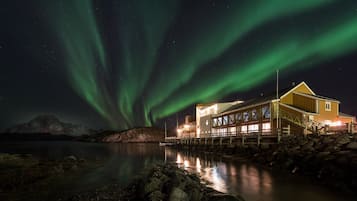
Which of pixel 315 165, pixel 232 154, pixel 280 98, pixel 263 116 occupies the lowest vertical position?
pixel 232 154

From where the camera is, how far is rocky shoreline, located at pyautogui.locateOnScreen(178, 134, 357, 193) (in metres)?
14.8

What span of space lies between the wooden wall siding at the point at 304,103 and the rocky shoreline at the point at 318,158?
11349mm

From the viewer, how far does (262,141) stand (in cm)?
3141

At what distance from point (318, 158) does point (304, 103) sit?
21.2 metres

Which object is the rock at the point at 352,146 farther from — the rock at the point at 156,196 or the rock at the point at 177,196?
the rock at the point at 156,196

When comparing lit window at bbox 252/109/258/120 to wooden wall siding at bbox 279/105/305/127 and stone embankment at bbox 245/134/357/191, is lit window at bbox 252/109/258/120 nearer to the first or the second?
wooden wall siding at bbox 279/105/305/127

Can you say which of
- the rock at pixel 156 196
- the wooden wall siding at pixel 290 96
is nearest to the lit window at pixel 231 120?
the wooden wall siding at pixel 290 96

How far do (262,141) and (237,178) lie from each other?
46.8 feet

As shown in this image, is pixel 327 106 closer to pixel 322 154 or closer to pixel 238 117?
pixel 238 117

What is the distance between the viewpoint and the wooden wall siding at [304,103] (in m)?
34.8

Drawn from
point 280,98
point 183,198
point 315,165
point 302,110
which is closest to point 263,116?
point 280,98

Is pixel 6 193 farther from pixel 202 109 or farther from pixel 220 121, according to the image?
pixel 202 109

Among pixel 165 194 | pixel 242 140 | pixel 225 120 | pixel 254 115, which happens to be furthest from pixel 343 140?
pixel 225 120

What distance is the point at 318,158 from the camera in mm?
17953
